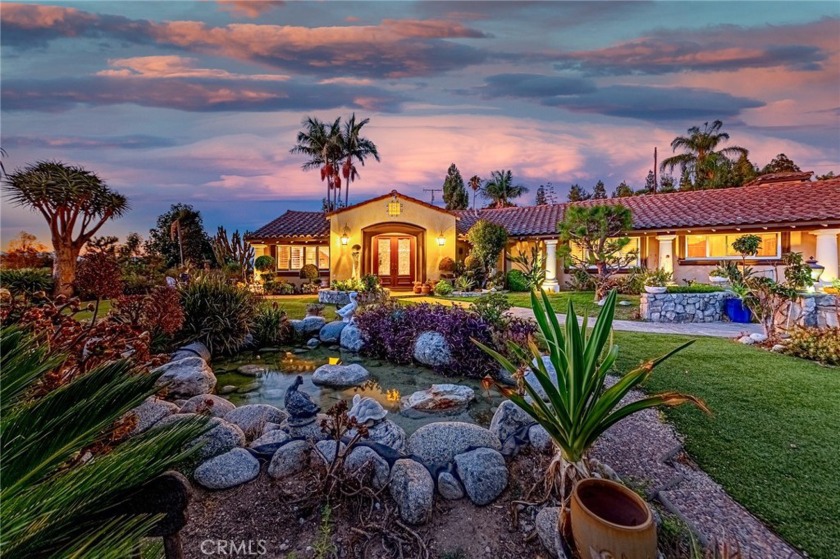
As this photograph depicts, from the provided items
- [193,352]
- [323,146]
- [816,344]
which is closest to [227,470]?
[193,352]

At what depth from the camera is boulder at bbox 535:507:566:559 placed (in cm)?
245

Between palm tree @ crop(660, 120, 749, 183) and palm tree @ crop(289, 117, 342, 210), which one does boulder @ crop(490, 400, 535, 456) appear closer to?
palm tree @ crop(289, 117, 342, 210)

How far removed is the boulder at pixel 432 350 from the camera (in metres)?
7.52

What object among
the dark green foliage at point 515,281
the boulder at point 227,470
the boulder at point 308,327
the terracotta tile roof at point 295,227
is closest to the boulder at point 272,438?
the boulder at point 227,470

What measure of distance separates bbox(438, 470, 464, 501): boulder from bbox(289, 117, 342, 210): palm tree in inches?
1205

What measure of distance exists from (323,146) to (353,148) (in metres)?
2.41

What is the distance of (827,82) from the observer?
10297mm

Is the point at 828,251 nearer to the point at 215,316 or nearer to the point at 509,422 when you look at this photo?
the point at 509,422

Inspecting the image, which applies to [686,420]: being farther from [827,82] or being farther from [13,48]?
[827,82]

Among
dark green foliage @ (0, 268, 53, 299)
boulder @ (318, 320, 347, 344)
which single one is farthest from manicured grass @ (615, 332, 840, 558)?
dark green foliage @ (0, 268, 53, 299)

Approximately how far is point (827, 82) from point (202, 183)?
19.7 meters

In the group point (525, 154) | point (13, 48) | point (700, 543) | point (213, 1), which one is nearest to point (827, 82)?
point (525, 154)

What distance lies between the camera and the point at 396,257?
19938 millimetres

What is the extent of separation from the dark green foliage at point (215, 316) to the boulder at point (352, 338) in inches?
90.4
